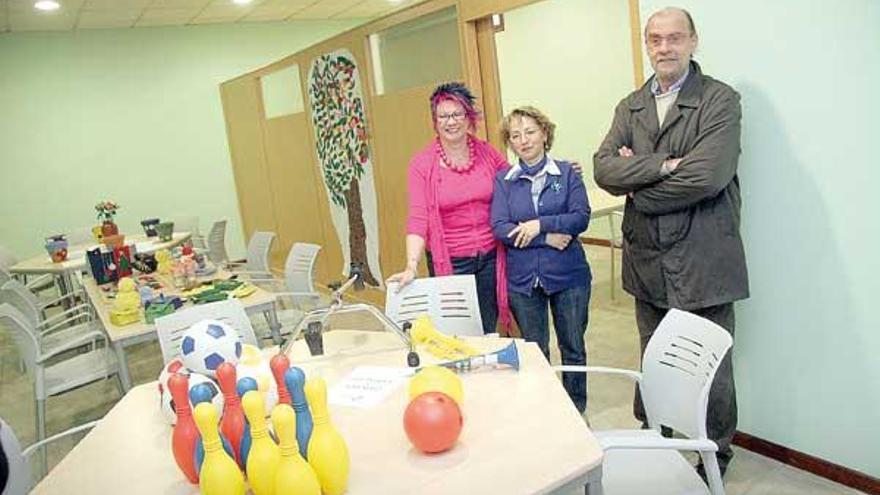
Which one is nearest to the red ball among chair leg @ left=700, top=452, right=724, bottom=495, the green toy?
chair leg @ left=700, top=452, right=724, bottom=495

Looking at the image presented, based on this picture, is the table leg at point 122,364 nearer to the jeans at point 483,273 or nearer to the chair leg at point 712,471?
the jeans at point 483,273

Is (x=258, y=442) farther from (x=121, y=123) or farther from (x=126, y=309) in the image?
(x=121, y=123)

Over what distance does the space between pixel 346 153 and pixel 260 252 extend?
3.08 feet

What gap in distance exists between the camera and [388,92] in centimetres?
438

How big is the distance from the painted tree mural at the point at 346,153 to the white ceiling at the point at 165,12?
2.22 meters

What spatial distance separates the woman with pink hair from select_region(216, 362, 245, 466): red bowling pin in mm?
1297

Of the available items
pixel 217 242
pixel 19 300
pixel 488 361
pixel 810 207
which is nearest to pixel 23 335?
pixel 19 300

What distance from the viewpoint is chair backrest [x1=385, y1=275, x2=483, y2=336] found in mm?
2578

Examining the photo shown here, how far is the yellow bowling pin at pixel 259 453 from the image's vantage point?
1282 millimetres

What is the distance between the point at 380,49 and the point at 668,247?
265 centimetres

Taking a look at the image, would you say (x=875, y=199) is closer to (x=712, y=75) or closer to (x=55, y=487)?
(x=712, y=75)

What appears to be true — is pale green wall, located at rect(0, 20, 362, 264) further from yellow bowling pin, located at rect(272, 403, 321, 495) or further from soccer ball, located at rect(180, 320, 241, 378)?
yellow bowling pin, located at rect(272, 403, 321, 495)

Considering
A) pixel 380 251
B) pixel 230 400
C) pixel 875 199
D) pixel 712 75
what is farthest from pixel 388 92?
pixel 230 400

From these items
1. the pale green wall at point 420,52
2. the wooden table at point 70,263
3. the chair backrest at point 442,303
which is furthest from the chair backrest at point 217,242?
the chair backrest at point 442,303
